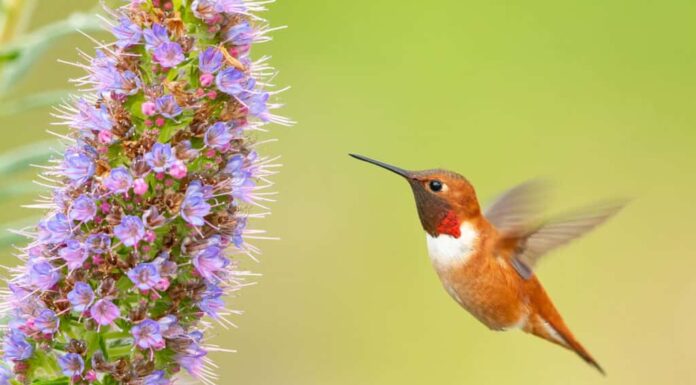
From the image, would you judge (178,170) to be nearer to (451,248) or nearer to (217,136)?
(217,136)

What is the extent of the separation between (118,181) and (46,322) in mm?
619

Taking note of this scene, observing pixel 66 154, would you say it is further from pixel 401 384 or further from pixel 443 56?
pixel 443 56

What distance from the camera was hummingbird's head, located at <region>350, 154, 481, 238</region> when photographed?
241 inches

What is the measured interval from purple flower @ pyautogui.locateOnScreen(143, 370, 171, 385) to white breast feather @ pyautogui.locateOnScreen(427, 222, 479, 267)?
85.3 inches

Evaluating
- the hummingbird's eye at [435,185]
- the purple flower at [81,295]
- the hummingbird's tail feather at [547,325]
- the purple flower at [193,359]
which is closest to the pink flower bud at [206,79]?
the purple flower at [81,295]

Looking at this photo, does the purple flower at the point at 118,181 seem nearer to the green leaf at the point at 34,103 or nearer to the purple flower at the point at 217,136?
the purple flower at the point at 217,136

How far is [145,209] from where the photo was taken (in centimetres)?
434

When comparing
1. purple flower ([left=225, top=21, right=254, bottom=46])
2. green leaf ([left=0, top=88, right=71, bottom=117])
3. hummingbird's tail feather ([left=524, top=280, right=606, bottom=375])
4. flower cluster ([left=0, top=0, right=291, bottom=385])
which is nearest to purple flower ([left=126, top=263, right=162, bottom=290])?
flower cluster ([left=0, top=0, right=291, bottom=385])

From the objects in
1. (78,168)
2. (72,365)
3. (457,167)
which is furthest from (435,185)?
(457,167)

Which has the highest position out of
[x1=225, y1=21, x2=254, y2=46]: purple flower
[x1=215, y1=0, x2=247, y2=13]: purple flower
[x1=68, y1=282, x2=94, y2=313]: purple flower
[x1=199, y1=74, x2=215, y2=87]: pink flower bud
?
[x1=215, y1=0, x2=247, y2=13]: purple flower

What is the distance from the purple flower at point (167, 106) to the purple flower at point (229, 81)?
0.21 m

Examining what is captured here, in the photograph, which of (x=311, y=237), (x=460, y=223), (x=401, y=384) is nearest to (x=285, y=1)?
(x=311, y=237)

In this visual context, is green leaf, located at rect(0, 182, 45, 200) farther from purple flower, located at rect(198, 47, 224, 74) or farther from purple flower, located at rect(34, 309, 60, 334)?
purple flower, located at rect(198, 47, 224, 74)

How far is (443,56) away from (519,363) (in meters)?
4.31
